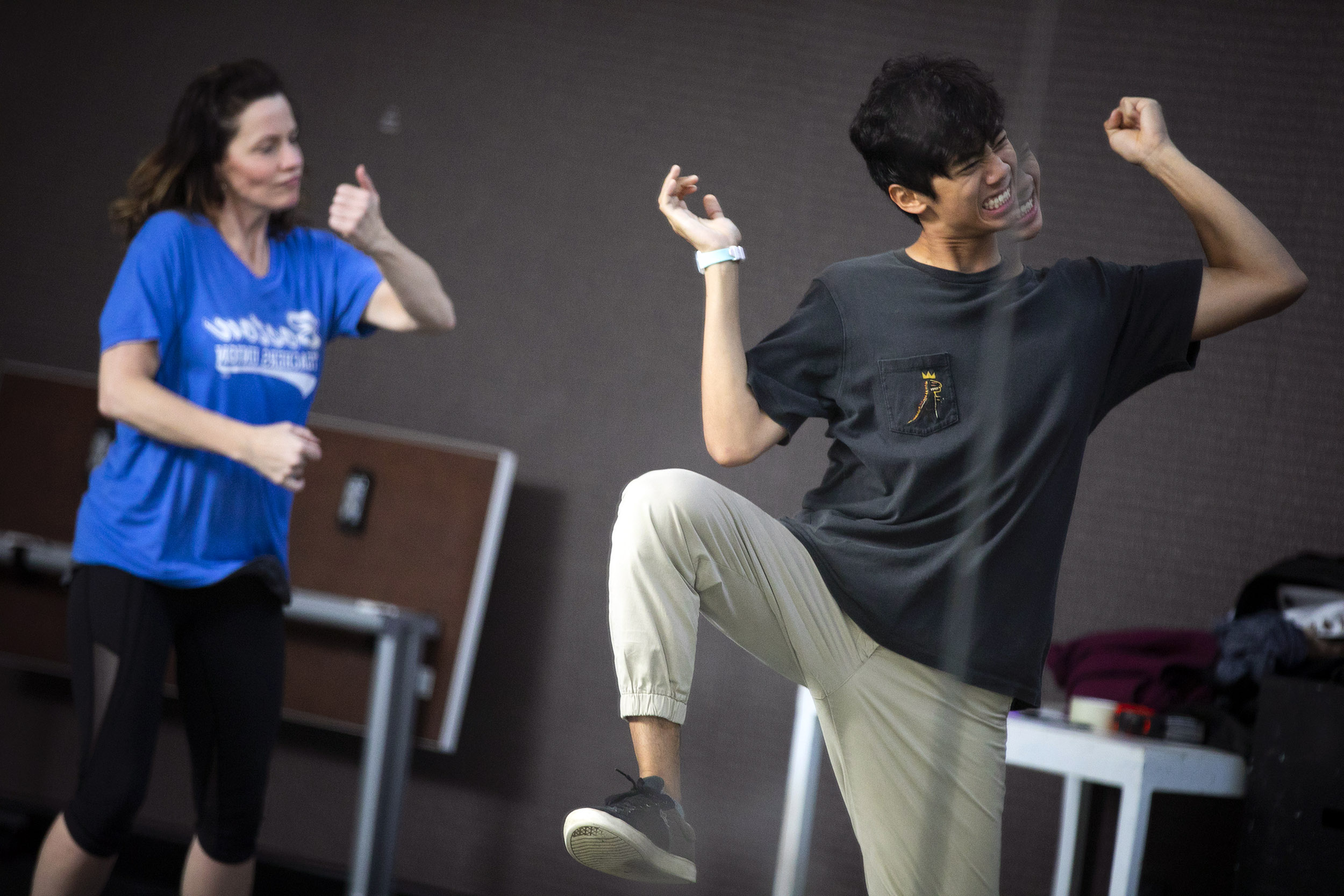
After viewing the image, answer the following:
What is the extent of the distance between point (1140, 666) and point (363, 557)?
1168 mm

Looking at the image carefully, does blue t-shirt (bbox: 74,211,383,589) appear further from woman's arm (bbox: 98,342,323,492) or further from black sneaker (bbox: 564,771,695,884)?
black sneaker (bbox: 564,771,695,884)

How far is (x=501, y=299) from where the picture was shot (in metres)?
2.07

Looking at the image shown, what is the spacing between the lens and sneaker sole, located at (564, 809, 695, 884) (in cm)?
83

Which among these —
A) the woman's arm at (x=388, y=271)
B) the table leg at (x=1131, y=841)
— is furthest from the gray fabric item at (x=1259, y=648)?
the woman's arm at (x=388, y=271)

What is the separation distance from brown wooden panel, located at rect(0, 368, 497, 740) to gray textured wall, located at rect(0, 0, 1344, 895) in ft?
0.40

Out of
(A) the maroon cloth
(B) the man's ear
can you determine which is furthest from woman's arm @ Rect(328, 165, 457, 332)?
(A) the maroon cloth

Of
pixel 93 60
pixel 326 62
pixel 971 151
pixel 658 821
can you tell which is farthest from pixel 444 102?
pixel 658 821

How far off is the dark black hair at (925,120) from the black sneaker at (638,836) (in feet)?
1.64

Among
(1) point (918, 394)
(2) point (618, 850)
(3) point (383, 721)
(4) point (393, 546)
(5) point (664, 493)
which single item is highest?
(1) point (918, 394)

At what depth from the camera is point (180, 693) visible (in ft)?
4.38

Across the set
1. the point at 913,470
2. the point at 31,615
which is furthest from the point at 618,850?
the point at 31,615

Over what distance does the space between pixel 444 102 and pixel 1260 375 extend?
1.36 meters

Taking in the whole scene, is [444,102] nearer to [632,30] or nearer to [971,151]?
[632,30]

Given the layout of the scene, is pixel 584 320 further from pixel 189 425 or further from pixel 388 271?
pixel 189 425
